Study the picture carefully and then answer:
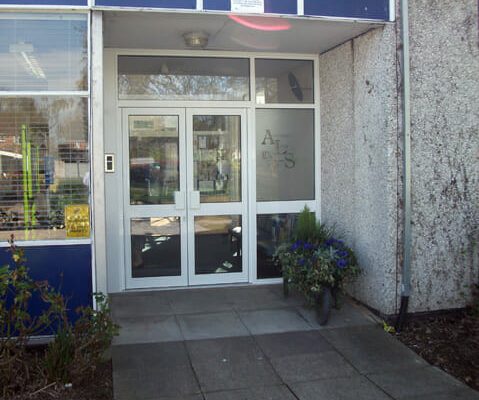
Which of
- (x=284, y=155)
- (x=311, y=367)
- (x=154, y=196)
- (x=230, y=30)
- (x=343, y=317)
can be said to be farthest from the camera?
(x=284, y=155)

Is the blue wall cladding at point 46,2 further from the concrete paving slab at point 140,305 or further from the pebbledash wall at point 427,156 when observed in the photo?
the concrete paving slab at point 140,305

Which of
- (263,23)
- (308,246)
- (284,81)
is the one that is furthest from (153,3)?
(308,246)

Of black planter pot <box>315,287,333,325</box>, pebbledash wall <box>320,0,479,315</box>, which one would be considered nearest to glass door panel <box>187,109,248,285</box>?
black planter pot <box>315,287,333,325</box>

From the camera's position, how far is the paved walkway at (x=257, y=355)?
4.02m

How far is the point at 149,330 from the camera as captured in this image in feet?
16.8

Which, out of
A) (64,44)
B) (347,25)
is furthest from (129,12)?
(347,25)

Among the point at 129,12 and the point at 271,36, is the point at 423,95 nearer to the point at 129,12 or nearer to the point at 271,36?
the point at 271,36

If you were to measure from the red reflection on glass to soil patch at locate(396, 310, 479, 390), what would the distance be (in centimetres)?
316

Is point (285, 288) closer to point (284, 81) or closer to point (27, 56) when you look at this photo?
point (284, 81)

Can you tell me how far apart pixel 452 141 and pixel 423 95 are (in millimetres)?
553

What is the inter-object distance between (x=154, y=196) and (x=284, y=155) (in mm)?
1653

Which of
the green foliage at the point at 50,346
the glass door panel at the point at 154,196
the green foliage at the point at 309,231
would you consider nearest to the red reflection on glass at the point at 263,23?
the glass door panel at the point at 154,196

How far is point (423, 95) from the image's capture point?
5.23 meters

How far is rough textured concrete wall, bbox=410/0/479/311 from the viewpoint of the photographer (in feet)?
17.2
